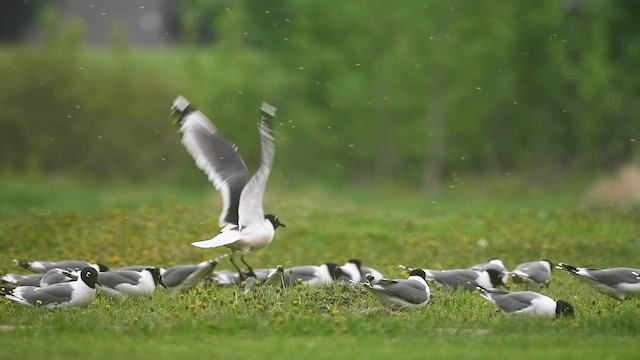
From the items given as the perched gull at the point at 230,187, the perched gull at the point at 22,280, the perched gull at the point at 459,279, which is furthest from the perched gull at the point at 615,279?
the perched gull at the point at 22,280

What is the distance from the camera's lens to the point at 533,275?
579 inches

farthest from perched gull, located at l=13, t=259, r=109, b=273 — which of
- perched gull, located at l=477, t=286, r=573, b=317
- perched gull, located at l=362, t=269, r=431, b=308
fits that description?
perched gull, located at l=477, t=286, r=573, b=317

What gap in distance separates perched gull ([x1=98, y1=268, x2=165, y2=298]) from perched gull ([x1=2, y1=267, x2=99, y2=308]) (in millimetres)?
555

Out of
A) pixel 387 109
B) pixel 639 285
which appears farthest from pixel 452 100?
pixel 639 285

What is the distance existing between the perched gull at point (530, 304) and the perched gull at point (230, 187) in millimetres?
3231

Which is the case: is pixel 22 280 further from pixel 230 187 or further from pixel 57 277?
pixel 230 187

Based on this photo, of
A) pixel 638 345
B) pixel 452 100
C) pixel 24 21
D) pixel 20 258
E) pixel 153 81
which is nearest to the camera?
pixel 638 345

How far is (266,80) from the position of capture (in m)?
38.1

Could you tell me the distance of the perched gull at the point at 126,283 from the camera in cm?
1270

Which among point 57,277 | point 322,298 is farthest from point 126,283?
point 322,298

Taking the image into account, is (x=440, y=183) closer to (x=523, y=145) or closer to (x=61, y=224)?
(x=523, y=145)

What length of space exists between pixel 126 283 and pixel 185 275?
0.98 metres

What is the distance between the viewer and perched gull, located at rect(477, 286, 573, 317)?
11617mm

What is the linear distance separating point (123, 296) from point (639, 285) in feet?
20.2
